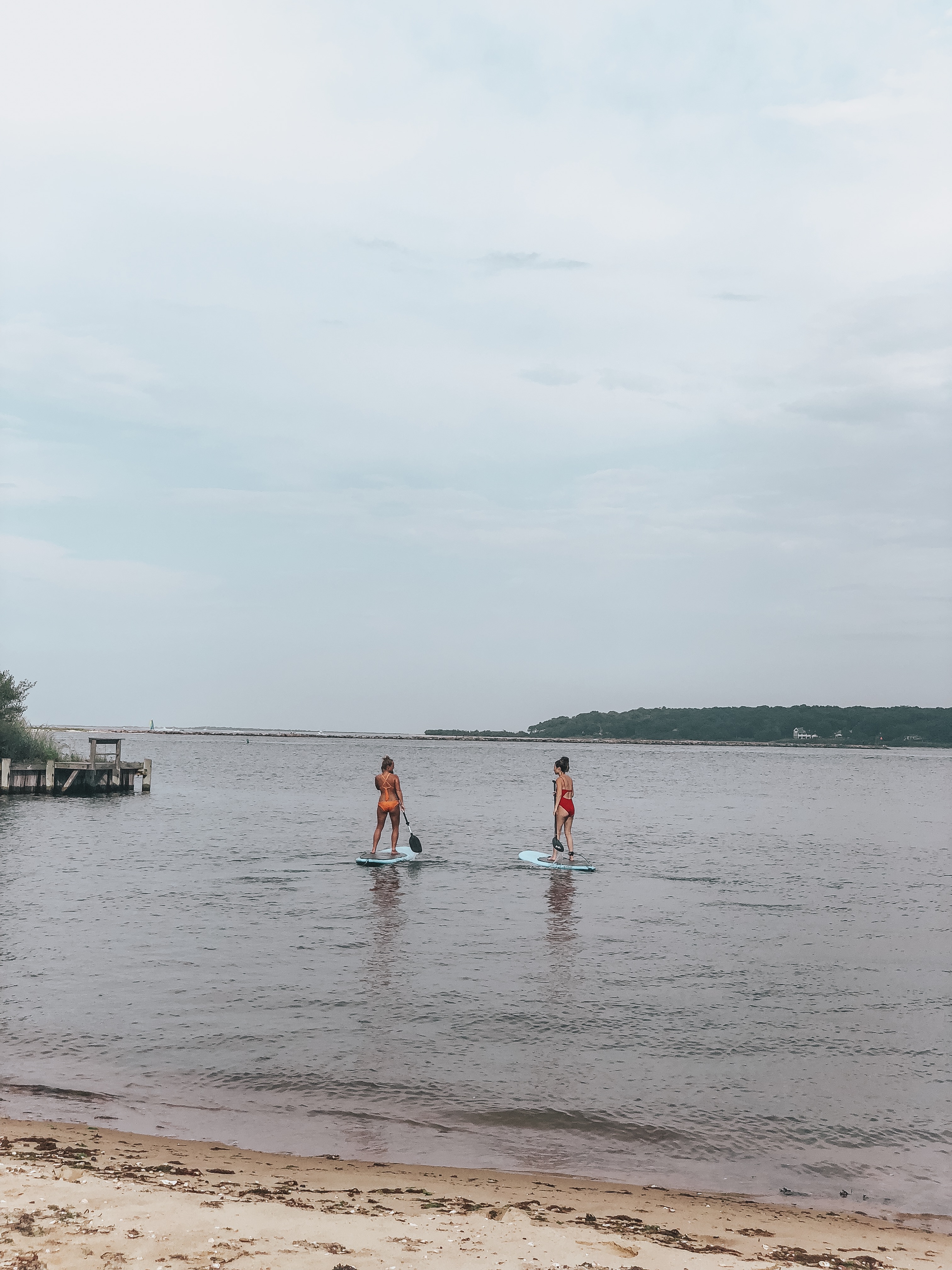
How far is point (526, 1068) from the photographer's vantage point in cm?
966

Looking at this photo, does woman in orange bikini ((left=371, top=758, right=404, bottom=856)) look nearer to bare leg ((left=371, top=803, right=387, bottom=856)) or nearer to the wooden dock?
bare leg ((left=371, top=803, right=387, bottom=856))

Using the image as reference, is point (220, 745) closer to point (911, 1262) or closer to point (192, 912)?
point (192, 912)

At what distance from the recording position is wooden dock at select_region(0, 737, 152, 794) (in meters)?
46.8

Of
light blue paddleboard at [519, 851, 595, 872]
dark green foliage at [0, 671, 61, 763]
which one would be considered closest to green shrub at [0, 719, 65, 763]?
dark green foliage at [0, 671, 61, 763]

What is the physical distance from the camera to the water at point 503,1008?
8031 mm

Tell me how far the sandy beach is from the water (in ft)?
2.00

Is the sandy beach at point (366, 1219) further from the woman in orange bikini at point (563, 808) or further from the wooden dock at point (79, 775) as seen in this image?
the wooden dock at point (79, 775)

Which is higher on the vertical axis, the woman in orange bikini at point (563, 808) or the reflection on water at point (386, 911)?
the woman in orange bikini at point (563, 808)

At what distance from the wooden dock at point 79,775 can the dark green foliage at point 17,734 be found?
0.96 meters

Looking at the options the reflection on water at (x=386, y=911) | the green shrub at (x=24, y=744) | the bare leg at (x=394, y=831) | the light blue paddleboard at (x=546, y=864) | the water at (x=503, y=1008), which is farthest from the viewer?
the green shrub at (x=24, y=744)

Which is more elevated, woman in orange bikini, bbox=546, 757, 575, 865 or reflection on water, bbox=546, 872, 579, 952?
woman in orange bikini, bbox=546, 757, 575, 865

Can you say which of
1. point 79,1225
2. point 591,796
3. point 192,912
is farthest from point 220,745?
point 79,1225

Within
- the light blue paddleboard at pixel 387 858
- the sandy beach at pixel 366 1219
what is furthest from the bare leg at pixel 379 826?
the sandy beach at pixel 366 1219

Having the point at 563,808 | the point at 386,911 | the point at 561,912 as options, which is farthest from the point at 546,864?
the point at 386,911
